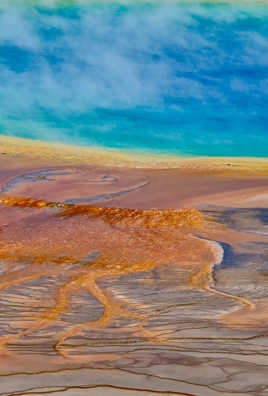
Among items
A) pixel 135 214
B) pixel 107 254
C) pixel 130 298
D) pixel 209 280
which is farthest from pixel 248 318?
pixel 135 214

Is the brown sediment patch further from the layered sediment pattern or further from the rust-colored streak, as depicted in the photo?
the rust-colored streak

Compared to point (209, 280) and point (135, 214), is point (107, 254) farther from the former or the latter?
point (135, 214)

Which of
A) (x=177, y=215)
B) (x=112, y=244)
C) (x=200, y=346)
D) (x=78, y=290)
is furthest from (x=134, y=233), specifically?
(x=200, y=346)

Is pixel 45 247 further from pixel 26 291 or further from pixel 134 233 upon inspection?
pixel 26 291

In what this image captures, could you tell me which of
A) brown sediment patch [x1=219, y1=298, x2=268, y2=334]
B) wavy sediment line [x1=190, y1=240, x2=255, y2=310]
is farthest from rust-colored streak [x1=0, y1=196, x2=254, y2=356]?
brown sediment patch [x1=219, y1=298, x2=268, y2=334]

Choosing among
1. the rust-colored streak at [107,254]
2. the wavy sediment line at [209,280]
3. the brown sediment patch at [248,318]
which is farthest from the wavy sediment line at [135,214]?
the brown sediment patch at [248,318]

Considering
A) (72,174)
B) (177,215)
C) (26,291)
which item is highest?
(72,174)
